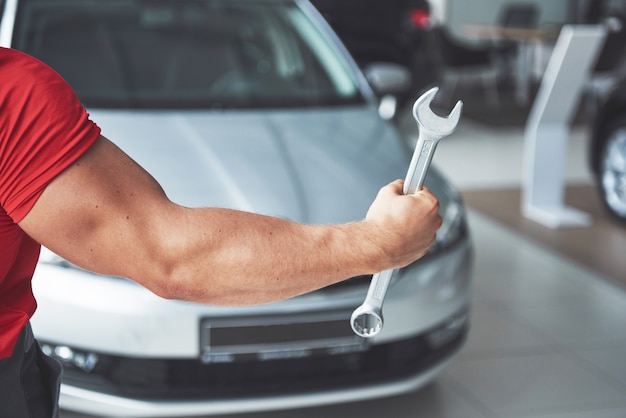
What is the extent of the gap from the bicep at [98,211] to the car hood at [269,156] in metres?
1.43

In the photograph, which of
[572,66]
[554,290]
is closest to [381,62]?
[572,66]

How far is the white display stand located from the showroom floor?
1.07 ft

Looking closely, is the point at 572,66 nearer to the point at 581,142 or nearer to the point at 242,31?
the point at 242,31

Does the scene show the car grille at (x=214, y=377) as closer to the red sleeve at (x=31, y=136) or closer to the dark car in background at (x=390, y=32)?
the red sleeve at (x=31, y=136)

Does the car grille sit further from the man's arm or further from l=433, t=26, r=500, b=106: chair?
l=433, t=26, r=500, b=106: chair

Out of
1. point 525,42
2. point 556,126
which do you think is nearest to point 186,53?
point 556,126

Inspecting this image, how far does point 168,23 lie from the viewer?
3484mm

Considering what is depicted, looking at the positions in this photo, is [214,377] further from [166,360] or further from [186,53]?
[186,53]

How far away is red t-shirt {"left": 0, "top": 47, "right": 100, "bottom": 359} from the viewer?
0.92 metres

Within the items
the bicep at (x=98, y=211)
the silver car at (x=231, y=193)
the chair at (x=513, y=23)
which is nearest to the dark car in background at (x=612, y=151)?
the silver car at (x=231, y=193)

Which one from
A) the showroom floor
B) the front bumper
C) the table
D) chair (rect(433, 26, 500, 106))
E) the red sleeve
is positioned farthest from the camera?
chair (rect(433, 26, 500, 106))

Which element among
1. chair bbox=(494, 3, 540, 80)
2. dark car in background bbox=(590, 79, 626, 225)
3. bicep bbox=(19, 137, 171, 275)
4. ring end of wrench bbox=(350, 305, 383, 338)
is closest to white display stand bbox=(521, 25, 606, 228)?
dark car in background bbox=(590, 79, 626, 225)

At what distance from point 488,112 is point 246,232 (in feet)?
29.5

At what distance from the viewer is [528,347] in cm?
337
